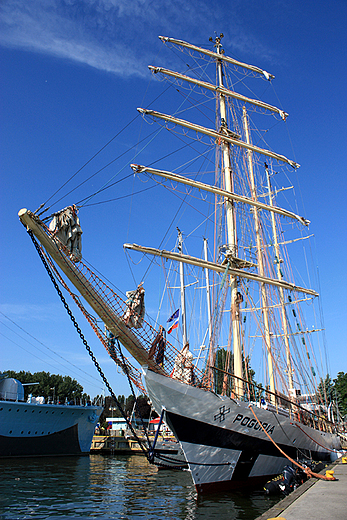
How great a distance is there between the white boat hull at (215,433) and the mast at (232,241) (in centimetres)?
155

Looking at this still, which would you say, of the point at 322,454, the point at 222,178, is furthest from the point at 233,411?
the point at 222,178

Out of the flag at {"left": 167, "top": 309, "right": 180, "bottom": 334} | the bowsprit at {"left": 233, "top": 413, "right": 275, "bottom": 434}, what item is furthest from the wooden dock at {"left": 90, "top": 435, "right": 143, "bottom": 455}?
the bowsprit at {"left": 233, "top": 413, "right": 275, "bottom": 434}

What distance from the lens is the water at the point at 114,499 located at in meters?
11.2

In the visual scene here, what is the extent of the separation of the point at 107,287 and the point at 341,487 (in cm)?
911

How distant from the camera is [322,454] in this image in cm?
2194

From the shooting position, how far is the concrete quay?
297 inches

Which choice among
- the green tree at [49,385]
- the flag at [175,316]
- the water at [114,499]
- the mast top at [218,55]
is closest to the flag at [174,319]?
the flag at [175,316]

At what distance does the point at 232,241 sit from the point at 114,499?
14.2m

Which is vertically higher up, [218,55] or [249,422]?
[218,55]

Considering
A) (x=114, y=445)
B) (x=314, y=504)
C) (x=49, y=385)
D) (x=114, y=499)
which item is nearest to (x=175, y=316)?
(x=114, y=499)

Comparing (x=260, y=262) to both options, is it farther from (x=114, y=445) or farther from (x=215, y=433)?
(x=114, y=445)

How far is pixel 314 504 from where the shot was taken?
8.61 meters

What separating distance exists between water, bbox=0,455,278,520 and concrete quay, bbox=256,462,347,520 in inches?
74.2

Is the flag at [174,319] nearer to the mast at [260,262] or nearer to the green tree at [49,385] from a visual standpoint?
the mast at [260,262]
